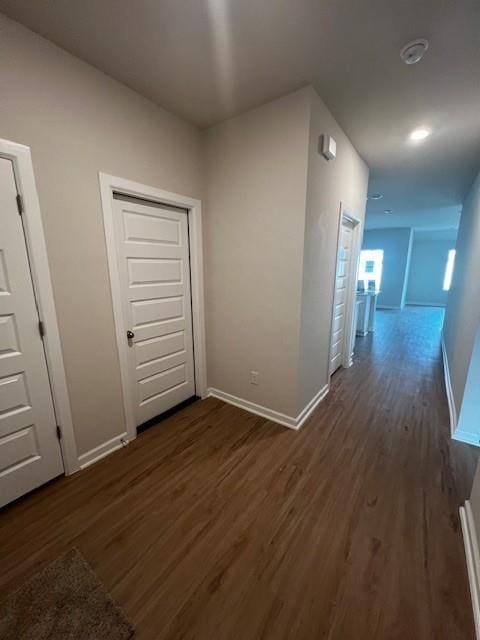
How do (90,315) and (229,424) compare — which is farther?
(229,424)

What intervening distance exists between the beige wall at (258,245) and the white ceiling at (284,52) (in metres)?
0.23

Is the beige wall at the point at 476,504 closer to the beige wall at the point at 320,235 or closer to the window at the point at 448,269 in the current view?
the beige wall at the point at 320,235

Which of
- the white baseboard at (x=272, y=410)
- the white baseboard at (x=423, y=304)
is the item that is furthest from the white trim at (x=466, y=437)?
Answer: the white baseboard at (x=423, y=304)

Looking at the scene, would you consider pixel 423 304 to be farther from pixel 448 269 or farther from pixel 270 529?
pixel 270 529

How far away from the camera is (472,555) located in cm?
128

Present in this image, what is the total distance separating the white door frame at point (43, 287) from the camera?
1.43 m

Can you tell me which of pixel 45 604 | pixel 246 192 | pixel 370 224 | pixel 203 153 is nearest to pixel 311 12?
pixel 246 192

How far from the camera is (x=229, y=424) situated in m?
2.44

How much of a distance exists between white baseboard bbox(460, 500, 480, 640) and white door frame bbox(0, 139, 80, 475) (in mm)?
2385

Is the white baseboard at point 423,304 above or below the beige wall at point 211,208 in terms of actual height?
below

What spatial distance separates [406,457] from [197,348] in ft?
6.98

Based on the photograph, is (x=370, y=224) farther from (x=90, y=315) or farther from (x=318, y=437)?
(x=90, y=315)

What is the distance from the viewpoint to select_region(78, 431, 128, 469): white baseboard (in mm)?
1911

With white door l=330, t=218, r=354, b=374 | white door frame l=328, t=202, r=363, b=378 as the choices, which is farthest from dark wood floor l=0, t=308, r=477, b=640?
white door frame l=328, t=202, r=363, b=378
